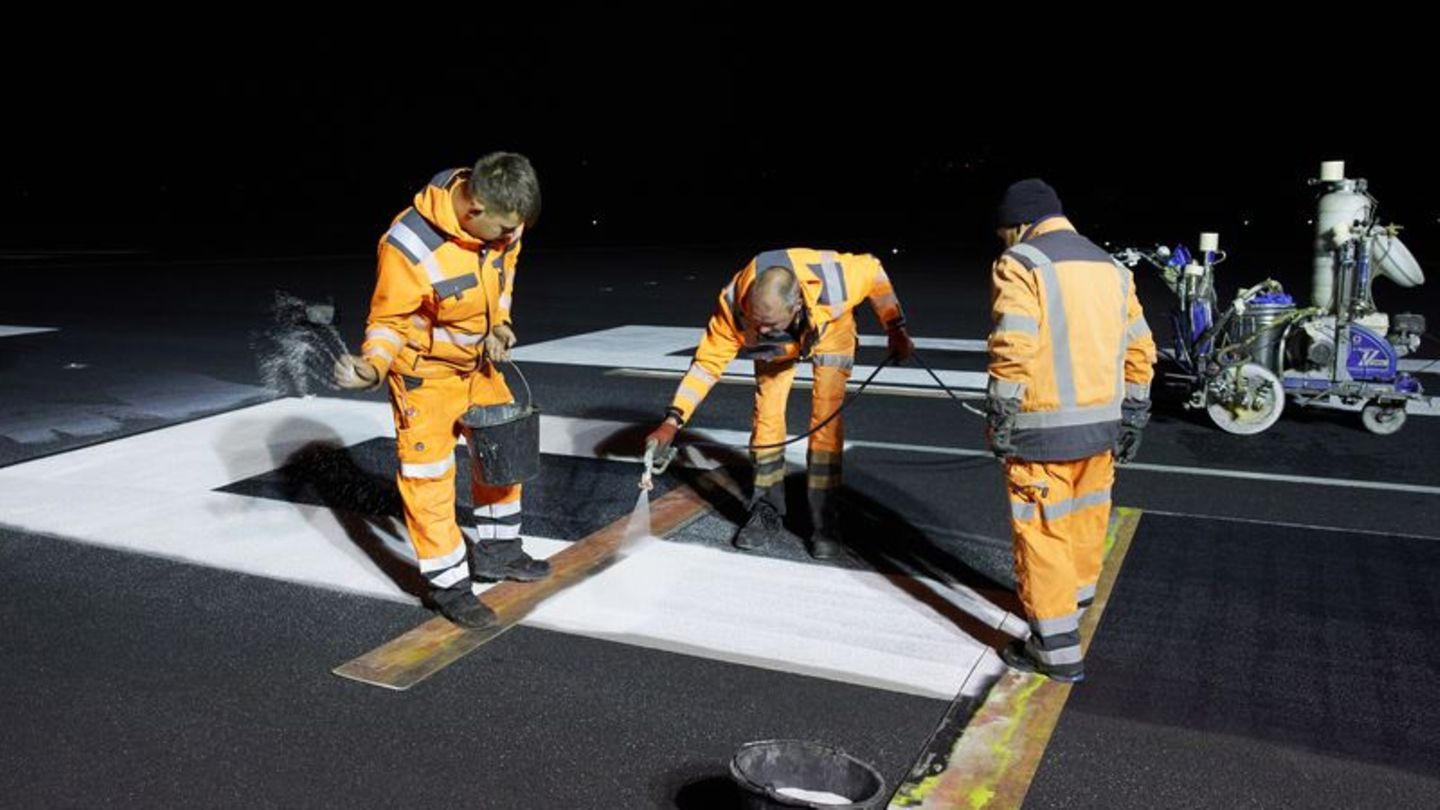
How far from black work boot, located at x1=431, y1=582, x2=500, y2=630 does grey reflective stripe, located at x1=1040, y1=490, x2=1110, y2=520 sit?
212 centimetres

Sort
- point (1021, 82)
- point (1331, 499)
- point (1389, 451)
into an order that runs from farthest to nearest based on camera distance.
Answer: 1. point (1021, 82)
2. point (1389, 451)
3. point (1331, 499)

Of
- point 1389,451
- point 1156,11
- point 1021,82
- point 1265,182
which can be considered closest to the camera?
point 1389,451

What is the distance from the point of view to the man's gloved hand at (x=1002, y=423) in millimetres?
3916

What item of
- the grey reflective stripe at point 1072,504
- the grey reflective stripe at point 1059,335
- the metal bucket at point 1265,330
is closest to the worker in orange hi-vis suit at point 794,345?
the grey reflective stripe at point 1059,335

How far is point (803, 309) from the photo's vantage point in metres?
5.29

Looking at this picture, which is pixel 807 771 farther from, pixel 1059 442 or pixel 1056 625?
pixel 1059 442

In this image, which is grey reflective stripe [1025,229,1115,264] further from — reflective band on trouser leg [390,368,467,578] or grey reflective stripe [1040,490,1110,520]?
reflective band on trouser leg [390,368,467,578]

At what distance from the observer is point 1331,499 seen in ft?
21.0

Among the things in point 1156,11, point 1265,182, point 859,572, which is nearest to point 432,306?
point 859,572

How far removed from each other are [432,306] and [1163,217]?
35.3m

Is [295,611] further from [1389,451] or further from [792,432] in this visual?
[1389,451]

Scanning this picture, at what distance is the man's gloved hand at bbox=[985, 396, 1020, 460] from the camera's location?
3.92m

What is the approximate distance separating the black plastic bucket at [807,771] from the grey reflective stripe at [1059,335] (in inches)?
57.1

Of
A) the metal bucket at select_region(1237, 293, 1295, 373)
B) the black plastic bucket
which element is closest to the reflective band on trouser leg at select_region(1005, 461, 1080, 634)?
the black plastic bucket
